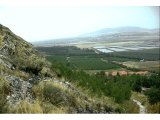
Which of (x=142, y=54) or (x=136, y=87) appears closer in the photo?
(x=136, y=87)

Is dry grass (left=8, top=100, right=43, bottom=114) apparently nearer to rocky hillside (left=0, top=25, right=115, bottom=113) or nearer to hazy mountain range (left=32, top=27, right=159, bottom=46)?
rocky hillside (left=0, top=25, right=115, bottom=113)

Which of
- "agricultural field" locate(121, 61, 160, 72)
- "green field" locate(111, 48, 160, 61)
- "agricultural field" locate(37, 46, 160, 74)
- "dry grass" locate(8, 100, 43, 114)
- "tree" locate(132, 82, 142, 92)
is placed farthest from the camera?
"green field" locate(111, 48, 160, 61)

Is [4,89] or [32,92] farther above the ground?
[4,89]

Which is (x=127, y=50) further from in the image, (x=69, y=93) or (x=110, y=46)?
(x=69, y=93)

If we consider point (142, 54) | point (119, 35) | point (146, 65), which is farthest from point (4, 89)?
point (119, 35)

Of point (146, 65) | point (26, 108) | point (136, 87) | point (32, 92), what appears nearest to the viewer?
point (26, 108)

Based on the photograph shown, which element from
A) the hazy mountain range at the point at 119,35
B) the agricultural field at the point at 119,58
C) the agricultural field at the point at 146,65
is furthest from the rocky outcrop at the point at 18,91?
the hazy mountain range at the point at 119,35

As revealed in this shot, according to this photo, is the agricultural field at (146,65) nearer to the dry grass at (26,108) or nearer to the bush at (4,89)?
the bush at (4,89)

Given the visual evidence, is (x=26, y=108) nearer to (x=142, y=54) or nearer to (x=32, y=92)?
(x=32, y=92)

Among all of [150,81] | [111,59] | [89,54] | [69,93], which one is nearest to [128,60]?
[111,59]

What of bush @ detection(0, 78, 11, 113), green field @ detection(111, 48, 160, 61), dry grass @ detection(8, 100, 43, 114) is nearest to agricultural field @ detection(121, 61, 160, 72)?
green field @ detection(111, 48, 160, 61)
